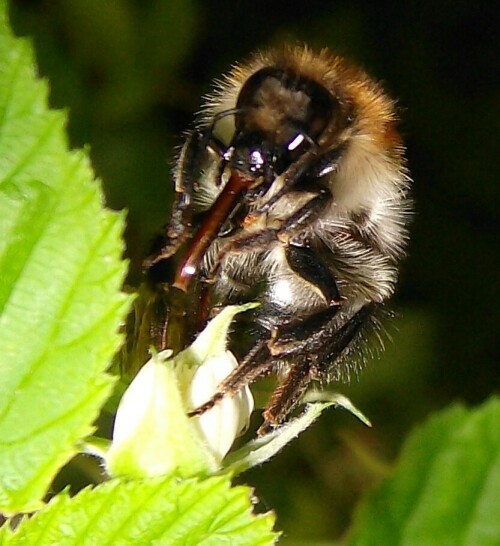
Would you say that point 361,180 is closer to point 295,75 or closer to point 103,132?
point 295,75

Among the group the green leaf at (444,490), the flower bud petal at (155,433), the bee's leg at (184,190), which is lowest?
the green leaf at (444,490)

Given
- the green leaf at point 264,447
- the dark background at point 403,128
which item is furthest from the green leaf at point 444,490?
the green leaf at point 264,447

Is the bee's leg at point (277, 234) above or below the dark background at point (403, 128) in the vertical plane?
above

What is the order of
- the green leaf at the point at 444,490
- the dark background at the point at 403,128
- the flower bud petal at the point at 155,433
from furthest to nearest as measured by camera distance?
the dark background at the point at 403,128
the green leaf at the point at 444,490
the flower bud petal at the point at 155,433

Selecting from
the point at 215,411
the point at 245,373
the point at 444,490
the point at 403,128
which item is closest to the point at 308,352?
the point at 245,373

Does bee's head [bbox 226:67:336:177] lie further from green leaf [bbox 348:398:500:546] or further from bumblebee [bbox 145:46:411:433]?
green leaf [bbox 348:398:500:546]

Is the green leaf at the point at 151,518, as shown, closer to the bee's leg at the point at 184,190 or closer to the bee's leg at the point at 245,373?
the bee's leg at the point at 245,373

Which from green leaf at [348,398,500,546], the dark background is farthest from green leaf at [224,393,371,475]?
the dark background
